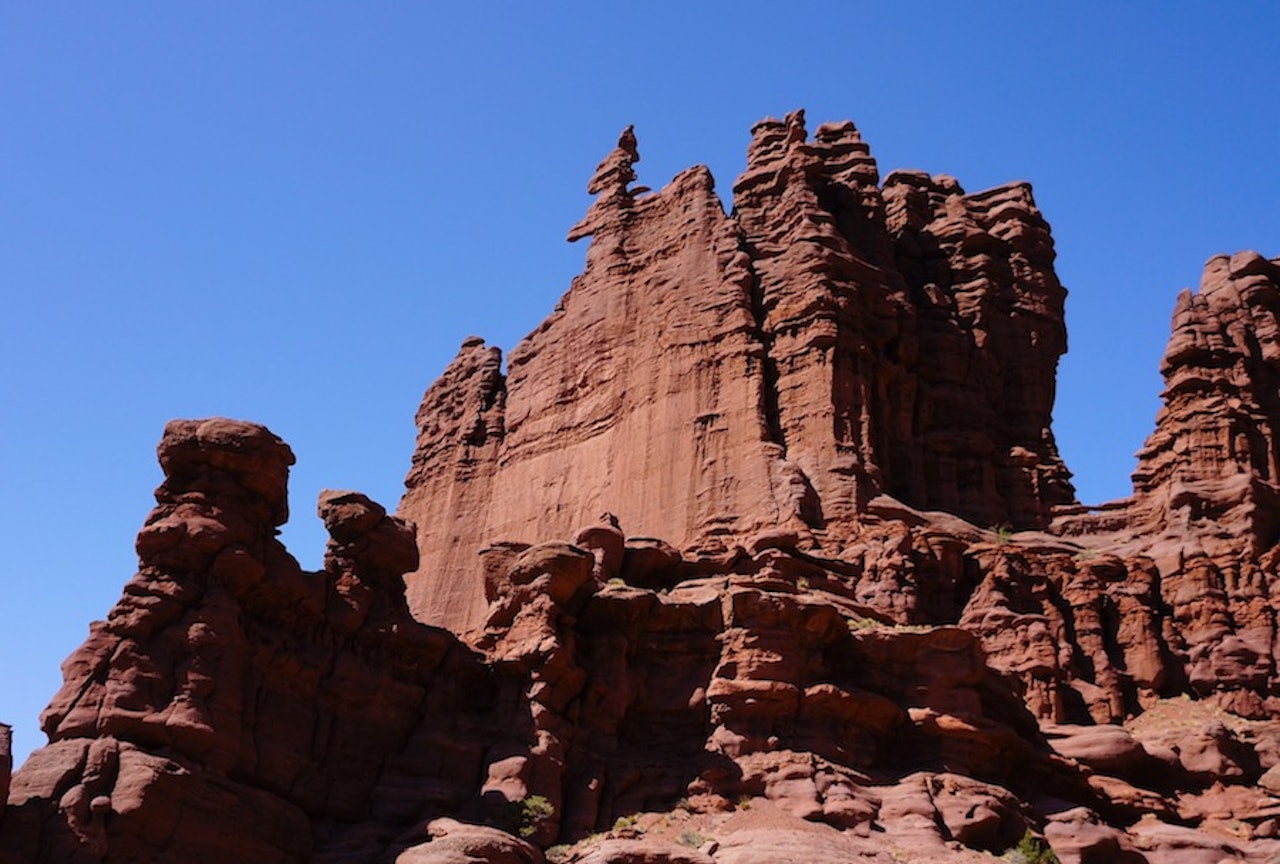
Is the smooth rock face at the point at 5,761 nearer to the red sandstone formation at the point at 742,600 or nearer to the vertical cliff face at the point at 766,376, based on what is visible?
the red sandstone formation at the point at 742,600

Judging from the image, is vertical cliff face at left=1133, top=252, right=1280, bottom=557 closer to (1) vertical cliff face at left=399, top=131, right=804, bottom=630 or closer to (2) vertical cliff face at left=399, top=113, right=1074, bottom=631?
(2) vertical cliff face at left=399, top=113, right=1074, bottom=631

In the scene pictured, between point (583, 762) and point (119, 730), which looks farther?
point (583, 762)

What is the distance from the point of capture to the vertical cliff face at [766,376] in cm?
6353

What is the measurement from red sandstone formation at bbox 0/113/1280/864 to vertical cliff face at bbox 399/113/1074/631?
21cm

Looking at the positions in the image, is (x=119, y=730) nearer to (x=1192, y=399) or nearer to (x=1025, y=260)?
(x=1192, y=399)

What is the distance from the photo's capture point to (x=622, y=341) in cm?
7238

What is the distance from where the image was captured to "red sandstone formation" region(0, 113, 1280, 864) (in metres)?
38.4

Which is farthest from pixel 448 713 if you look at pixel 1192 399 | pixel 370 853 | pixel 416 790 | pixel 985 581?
pixel 1192 399

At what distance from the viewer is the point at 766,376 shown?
65.7m

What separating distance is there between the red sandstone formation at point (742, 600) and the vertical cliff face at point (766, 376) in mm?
212

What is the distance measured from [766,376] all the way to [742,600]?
71.2 feet

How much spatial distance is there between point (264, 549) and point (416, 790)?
7330mm

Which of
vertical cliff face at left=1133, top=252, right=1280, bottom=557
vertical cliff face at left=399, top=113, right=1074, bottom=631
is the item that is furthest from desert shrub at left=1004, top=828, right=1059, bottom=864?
vertical cliff face at left=1133, top=252, right=1280, bottom=557

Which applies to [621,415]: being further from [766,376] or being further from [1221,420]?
[1221,420]
